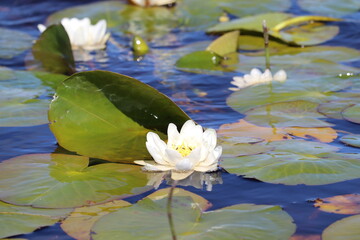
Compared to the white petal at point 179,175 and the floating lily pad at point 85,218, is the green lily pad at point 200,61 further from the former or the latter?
the floating lily pad at point 85,218

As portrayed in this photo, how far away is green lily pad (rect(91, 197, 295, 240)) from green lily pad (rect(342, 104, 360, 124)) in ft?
3.11

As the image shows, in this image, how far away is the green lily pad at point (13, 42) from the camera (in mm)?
4078

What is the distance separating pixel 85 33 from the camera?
414 cm

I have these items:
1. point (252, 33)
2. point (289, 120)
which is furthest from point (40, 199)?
A: point (252, 33)

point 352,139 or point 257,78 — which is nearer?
point 352,139

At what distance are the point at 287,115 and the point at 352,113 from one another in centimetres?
28

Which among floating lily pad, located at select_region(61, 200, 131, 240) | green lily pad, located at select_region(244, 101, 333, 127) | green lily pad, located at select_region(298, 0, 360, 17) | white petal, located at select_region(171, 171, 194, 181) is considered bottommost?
floating lily pad, located at select_region(61, 200, 131, 240)

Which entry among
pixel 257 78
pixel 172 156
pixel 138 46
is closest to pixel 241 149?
pixel 172 156

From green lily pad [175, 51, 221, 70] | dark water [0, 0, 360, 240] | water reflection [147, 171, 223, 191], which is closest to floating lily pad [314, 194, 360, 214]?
dark water [0, 0, 360, 240]

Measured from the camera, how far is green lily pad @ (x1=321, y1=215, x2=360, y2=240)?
1.65 metres

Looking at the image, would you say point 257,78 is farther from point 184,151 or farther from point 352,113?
point 184,151

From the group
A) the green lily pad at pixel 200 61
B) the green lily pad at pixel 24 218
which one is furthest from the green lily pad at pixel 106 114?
the green lily pad at pixel 200 61

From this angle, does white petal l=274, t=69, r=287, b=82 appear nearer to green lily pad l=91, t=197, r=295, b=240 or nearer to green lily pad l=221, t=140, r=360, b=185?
green lily pad l=221, t=140, r=360, b=185

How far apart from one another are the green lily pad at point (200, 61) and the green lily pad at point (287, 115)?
921 mm
